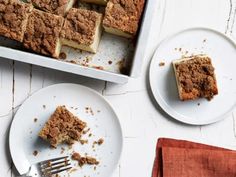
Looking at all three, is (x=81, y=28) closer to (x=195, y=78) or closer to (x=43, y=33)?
(x=43, y=33)

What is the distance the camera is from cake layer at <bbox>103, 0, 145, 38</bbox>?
234 centimetres

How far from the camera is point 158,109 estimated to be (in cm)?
247

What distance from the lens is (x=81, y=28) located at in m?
2.34

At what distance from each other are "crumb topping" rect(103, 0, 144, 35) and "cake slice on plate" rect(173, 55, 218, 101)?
34cm

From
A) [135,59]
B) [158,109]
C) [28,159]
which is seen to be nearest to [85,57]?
[135,59]

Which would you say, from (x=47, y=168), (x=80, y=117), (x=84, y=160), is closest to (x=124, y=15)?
(x=80, y=117)

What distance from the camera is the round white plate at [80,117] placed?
2422 millimetres

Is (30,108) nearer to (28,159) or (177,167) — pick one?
(28,159)

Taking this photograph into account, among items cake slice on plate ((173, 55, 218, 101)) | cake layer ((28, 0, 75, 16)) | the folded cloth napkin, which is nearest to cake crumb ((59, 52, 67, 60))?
cake layer ((28, 0, 75, 16))

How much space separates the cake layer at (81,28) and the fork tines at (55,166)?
67cm

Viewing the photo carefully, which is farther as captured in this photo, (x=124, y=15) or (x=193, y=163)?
(x=193, y=163)

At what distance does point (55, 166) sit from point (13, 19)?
2.84 feet

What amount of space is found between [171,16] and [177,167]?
89 centimetres

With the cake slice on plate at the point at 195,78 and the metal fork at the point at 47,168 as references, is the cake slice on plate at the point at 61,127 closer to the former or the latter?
the metal fork at the point at 47,168
